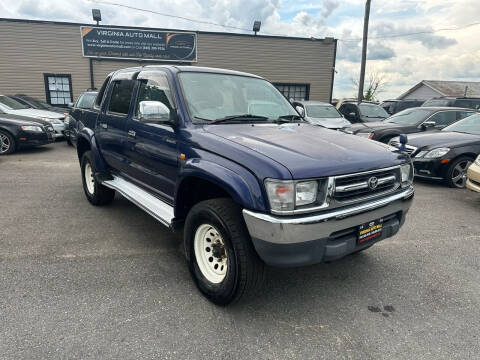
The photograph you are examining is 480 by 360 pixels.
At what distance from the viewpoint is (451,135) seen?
7.12 meters

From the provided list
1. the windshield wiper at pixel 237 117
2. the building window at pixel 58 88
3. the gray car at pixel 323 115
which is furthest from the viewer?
the building window at pixel 58 88

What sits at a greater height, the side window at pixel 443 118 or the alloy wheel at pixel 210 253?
the side window at pixel 443 118

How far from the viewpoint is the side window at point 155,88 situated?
3418 millimetres

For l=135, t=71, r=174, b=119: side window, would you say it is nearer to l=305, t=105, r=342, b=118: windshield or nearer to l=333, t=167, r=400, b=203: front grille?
l=333, t=167, r=400, b=203: front grille

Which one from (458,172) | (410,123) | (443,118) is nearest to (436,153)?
(458,172)

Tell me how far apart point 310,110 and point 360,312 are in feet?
30.8

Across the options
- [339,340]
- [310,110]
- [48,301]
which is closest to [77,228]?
[48,301]

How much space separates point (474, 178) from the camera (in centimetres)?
541

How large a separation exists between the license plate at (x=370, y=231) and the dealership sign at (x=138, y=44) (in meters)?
16.3

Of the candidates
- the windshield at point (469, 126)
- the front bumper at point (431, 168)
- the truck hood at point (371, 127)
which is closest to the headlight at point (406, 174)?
the front bumper at point (431, 168)

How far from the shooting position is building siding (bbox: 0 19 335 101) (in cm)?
1580

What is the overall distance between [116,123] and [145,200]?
114 centimetres

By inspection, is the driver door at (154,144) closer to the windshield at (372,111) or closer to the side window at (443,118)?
the side window at (443,118)

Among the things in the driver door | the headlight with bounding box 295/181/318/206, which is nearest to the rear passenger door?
the driver door
